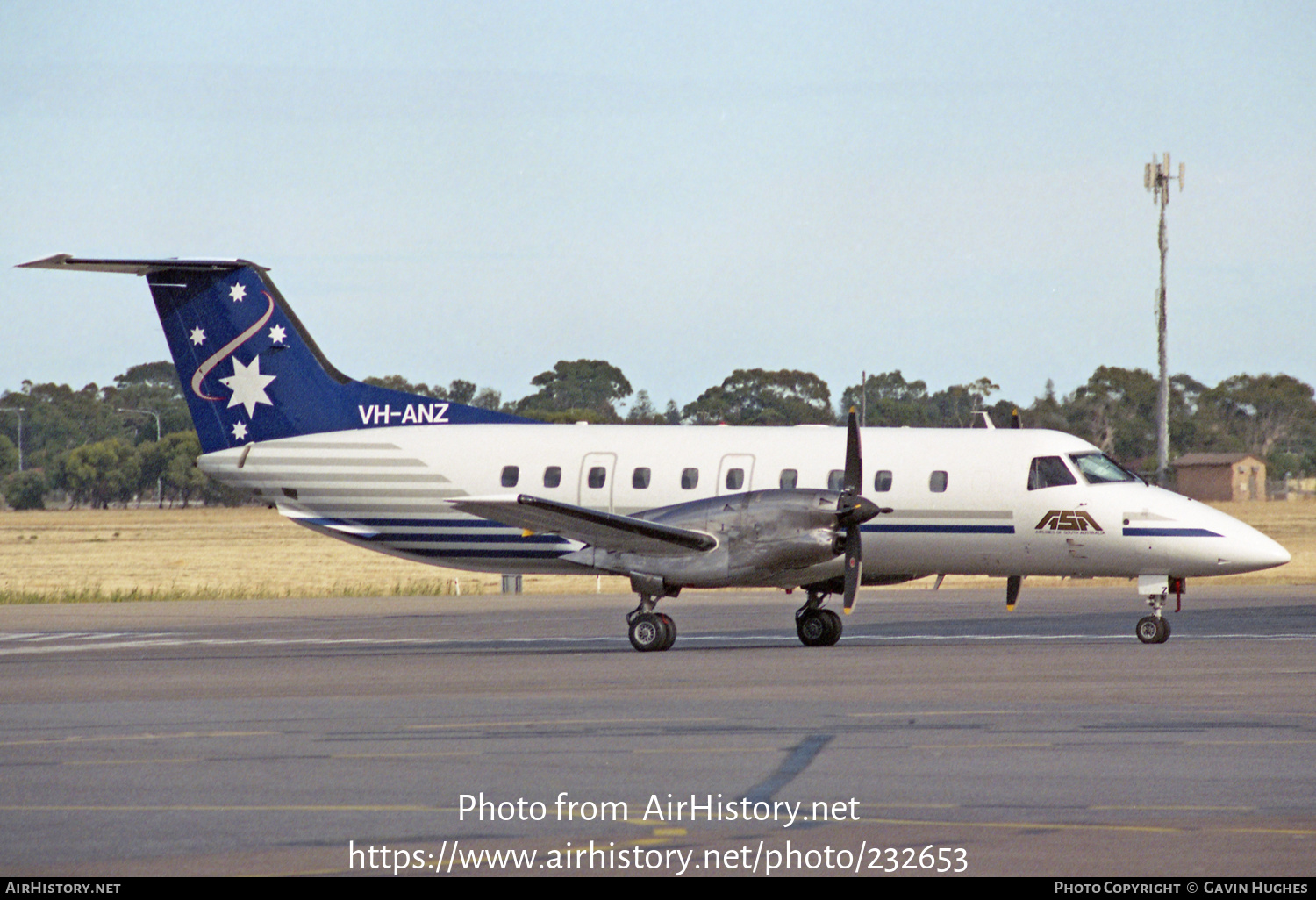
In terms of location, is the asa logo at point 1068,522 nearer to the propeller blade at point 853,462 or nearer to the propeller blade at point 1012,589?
the propeller blade at point 1012,589

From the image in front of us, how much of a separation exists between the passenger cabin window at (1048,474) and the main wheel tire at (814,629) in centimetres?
370

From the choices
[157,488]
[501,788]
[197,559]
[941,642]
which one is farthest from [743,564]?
[157,488]

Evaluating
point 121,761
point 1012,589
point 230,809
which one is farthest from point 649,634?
point 230,809

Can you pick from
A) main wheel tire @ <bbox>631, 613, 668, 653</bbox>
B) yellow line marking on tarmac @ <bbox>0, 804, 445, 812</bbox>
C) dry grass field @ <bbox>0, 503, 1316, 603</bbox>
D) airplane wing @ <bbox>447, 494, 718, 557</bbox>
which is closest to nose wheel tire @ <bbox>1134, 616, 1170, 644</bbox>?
airplane wing @ <bbox>447, 494, 718, 557</bbox>

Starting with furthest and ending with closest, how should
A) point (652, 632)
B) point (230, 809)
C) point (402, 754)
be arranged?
point (652, 632), point (402, 754), point (230, 809)

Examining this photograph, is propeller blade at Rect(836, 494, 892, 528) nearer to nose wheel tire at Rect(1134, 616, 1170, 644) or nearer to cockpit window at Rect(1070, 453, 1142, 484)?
cockpit window at Rect(1070, 453, 1142, 484)

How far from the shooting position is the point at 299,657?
877 inches

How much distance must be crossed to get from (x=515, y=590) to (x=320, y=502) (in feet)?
51.4

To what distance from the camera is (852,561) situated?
2256 cm

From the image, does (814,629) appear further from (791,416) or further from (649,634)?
Answer: (791,416)

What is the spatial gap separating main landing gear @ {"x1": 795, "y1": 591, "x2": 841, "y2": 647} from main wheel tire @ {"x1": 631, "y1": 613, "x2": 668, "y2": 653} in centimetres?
235

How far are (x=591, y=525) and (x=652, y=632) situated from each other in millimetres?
1773

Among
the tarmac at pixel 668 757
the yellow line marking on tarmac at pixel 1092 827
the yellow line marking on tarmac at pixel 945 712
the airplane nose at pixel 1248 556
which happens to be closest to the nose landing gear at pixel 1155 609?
the tarmac at pixel 668 757

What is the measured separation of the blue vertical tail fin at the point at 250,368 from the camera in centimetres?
2709
